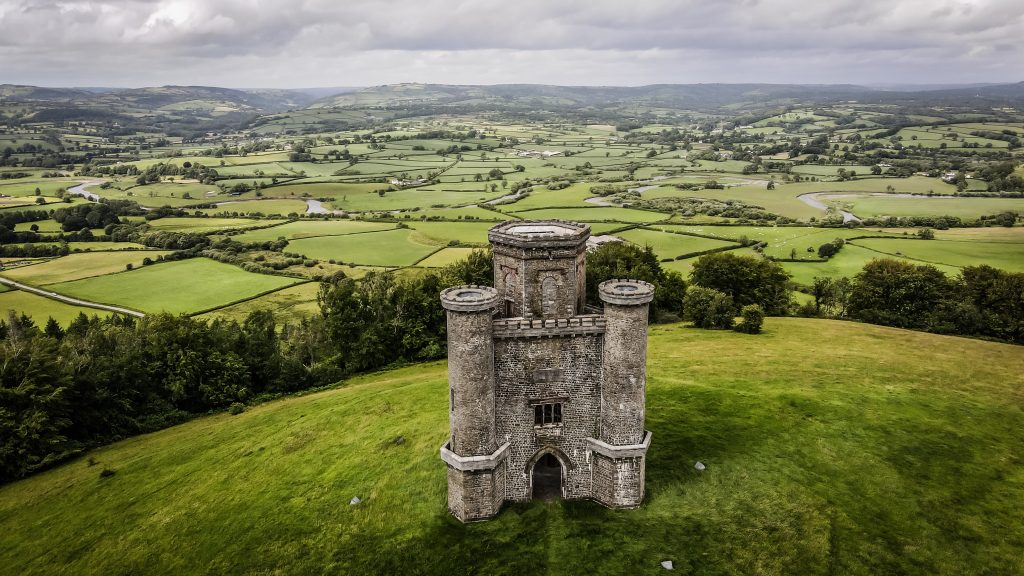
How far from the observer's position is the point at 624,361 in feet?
81.9

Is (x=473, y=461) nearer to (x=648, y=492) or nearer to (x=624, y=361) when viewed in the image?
(x=624, y=361)

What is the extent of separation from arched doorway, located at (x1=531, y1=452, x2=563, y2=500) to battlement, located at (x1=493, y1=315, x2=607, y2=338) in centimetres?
632

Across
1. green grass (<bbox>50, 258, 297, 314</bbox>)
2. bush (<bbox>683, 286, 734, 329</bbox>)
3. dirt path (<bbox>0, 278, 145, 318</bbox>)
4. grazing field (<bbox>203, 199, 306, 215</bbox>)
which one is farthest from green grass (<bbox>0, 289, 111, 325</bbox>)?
bush (<bbox>683, 286, 734, 329</bbox>)

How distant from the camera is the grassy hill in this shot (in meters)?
24.1

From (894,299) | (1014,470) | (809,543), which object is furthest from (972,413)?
(894,299)

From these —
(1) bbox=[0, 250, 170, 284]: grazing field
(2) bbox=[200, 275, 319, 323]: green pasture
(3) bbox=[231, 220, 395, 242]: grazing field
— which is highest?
(3) bbox=[231, 220, 395, 242]: grazing field

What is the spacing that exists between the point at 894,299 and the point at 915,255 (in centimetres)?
2162

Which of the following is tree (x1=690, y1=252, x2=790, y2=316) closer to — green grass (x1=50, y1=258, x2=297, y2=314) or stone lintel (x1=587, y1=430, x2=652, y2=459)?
stone lintel (x1=587, y1=430, x2=652, y2=459)

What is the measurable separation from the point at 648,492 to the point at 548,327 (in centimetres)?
1006

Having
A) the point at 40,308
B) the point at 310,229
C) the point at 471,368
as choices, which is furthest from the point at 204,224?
the point at 471,368

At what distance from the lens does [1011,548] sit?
77.4 ft

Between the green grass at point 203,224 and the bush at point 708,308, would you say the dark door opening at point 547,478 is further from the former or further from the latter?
the green grass at point 203,224

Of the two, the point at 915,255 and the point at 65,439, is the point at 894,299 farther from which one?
the point at 65,439

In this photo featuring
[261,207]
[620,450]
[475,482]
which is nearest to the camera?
[620,450]
